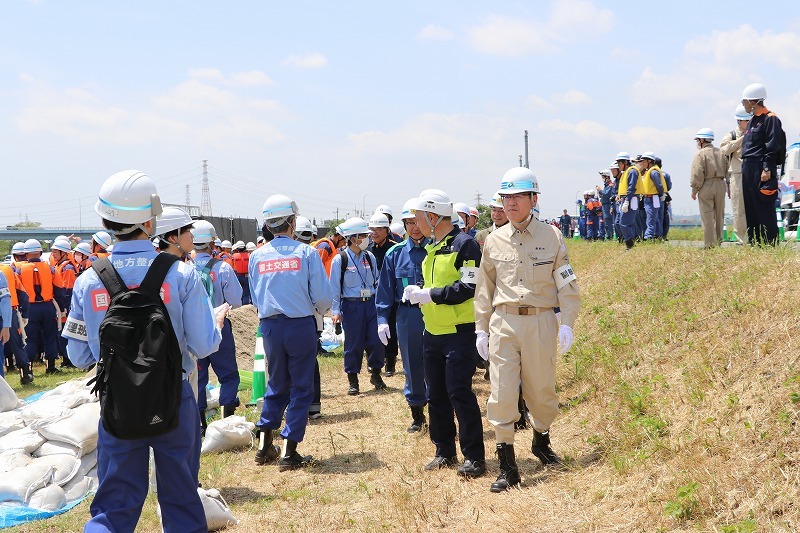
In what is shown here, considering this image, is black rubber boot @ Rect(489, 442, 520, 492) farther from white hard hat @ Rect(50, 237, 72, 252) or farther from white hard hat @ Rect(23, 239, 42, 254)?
white hard hat @ Rect(50, 237, 72, 252)

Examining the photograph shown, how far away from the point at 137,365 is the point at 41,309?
38.0 feet

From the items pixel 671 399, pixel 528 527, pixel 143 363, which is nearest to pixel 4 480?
pixel 143 363

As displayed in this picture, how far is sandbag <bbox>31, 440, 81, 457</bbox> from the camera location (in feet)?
20.6

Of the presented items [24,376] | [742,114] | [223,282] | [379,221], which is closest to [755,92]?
[742,114]

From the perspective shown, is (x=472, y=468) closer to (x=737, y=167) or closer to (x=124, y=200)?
→ (x=124, y=200)

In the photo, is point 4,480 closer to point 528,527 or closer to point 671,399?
point 528,527

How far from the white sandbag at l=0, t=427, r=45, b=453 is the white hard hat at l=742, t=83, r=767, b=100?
921 cm

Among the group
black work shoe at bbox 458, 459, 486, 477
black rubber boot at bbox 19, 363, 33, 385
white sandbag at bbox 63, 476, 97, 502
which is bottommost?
black rubber boot at bbox 19, 363, 33, 385

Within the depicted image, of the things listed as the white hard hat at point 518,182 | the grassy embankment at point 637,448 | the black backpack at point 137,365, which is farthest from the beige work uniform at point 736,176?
the black backpack at point 137,365

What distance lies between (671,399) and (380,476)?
253 centimetres

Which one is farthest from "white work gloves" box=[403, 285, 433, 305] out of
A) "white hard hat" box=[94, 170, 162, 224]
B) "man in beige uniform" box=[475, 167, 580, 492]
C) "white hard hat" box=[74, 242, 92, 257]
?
"white hard hat" box=[74, 242, 92, 257]

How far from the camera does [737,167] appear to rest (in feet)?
35.7

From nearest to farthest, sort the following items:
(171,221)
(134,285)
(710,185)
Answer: (134,285), (171,221), (710,185)

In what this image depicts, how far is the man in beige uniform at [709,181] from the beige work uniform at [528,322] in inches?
274
